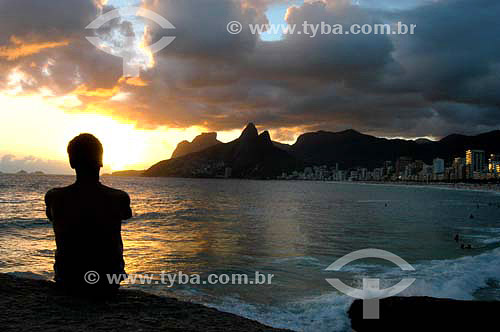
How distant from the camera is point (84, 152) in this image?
471cm

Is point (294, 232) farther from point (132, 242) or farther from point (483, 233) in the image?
point (483, 233)

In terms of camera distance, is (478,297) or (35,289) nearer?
(35,289)

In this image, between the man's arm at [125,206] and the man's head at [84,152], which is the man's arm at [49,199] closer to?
the man's head at [84,152]

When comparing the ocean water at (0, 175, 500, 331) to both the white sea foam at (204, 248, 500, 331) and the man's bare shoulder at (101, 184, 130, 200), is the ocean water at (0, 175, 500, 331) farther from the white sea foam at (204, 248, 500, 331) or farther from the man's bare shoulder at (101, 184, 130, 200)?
the man's bare shoulder at (101, 184, 130, 200)

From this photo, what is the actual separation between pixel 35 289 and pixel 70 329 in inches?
71.9

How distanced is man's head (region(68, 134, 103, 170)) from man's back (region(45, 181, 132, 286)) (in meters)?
0.25

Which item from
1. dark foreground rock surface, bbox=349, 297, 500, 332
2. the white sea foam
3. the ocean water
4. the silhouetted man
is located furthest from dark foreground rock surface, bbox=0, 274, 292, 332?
the ocean water

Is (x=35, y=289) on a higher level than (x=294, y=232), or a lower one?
higher

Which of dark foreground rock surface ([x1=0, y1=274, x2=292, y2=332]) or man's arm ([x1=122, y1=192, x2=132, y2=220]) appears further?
man's arm ([x1=122, y1=192, x2=132, y2=220])

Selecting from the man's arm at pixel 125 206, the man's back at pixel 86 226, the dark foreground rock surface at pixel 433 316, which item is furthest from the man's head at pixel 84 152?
the dark foreground rock surface at pixel 433 316

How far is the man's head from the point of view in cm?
469

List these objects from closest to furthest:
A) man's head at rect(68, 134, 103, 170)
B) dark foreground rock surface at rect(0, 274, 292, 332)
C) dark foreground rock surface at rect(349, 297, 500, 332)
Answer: dark foreground rock surface at rect(0, 274, 292, 332)
man's head at rect(68, 134, 103, 170)
dark foreground rock surface at rect(349, 297, 500, 332)

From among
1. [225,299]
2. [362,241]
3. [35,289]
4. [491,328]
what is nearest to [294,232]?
[362,241]

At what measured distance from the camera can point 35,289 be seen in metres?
5.59
